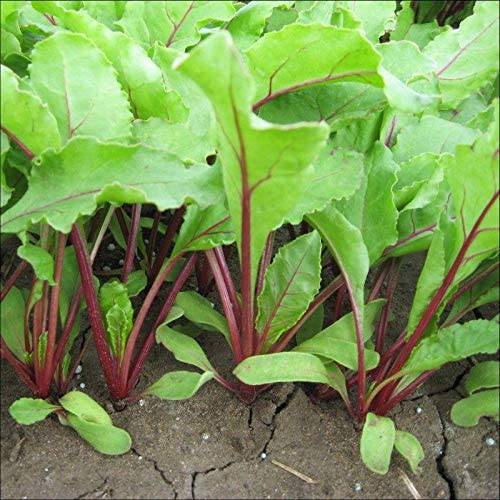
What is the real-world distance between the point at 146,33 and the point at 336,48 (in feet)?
1.14

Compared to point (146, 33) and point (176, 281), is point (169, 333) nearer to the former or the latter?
point (176, 281)

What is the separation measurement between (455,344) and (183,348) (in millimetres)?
427

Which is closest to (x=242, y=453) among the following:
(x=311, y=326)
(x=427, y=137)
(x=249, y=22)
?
(x=311, y=326)

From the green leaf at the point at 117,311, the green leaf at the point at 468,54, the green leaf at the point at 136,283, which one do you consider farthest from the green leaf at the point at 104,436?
the green leaf at the point at 468,54

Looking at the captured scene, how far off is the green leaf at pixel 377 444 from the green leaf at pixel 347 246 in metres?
0.16

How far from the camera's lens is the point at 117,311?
1.16 m

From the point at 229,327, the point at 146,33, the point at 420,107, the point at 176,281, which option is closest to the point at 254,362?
the point at 229,327

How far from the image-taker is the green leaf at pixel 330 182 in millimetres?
1088

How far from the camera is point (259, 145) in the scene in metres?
0.88

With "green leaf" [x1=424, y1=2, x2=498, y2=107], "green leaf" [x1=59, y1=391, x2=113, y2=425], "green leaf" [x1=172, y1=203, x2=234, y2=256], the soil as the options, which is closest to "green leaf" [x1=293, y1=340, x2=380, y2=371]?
the soil

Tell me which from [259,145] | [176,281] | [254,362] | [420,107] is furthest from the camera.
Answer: [176,281]

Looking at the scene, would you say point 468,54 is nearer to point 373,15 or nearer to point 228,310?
point 373,15

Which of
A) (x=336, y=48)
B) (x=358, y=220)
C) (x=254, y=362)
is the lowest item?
(x=254, y=362)

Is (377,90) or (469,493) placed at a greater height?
(377,90)
